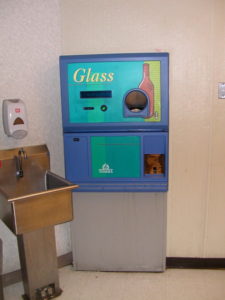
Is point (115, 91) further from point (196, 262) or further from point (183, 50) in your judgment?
point (196, 262)

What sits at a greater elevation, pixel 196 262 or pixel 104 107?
pixel 104 107

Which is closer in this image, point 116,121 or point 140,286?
point 116,121

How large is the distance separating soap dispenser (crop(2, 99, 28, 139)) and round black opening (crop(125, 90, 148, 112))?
0.67 meters

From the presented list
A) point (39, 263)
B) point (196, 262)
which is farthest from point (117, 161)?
point (196, 262)

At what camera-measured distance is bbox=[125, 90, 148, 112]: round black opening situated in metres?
1.99

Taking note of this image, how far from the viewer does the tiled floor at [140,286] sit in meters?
2.16

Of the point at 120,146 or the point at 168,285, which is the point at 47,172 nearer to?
the point at 120,146

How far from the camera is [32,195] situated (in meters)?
1.60

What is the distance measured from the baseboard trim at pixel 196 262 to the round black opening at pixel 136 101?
4.07ft

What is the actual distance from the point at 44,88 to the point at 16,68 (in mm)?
226

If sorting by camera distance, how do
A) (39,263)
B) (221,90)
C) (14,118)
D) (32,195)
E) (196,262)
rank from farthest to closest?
(196,262) → (221,90) → (39,263) → (14,118) → (32,195)

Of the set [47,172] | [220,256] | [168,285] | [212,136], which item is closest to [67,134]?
[47,172]

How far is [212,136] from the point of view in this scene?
7.34ft

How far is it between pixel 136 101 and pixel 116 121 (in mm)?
183
